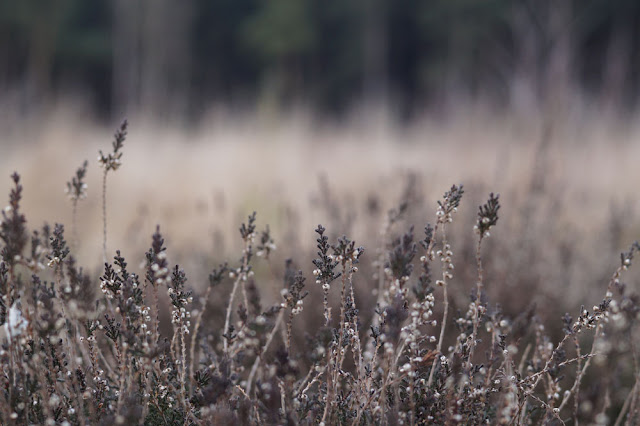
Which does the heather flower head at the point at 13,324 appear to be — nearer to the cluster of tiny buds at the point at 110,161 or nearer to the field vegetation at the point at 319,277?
the field vegetation at the point at 319,277

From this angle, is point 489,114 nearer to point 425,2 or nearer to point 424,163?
point 424,163

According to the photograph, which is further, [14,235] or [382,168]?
[382,168]

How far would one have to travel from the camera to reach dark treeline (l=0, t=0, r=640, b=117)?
21.6m

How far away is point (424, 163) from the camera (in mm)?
7141

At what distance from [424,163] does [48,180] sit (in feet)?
14.3

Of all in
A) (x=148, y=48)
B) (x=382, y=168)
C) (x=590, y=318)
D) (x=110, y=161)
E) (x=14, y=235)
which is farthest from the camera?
(x=148, y=48)

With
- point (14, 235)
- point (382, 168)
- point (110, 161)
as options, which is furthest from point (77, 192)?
point (382, 168)

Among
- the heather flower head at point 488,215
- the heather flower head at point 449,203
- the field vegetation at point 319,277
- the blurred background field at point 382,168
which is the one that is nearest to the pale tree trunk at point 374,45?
the blurred background field at point 382,168

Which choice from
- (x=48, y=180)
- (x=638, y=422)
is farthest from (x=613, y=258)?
(x=48, y=180)

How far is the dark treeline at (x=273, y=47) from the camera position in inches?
851

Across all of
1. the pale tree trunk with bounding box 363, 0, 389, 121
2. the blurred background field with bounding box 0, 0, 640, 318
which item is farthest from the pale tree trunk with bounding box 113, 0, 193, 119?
the blurred background field with bounding box 0, 0, 640, 318

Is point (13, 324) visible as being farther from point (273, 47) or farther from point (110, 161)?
point (273, 47)

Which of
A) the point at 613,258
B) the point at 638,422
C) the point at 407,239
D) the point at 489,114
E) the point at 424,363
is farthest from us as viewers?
the point at 489,114

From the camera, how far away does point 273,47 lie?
1026 inches
